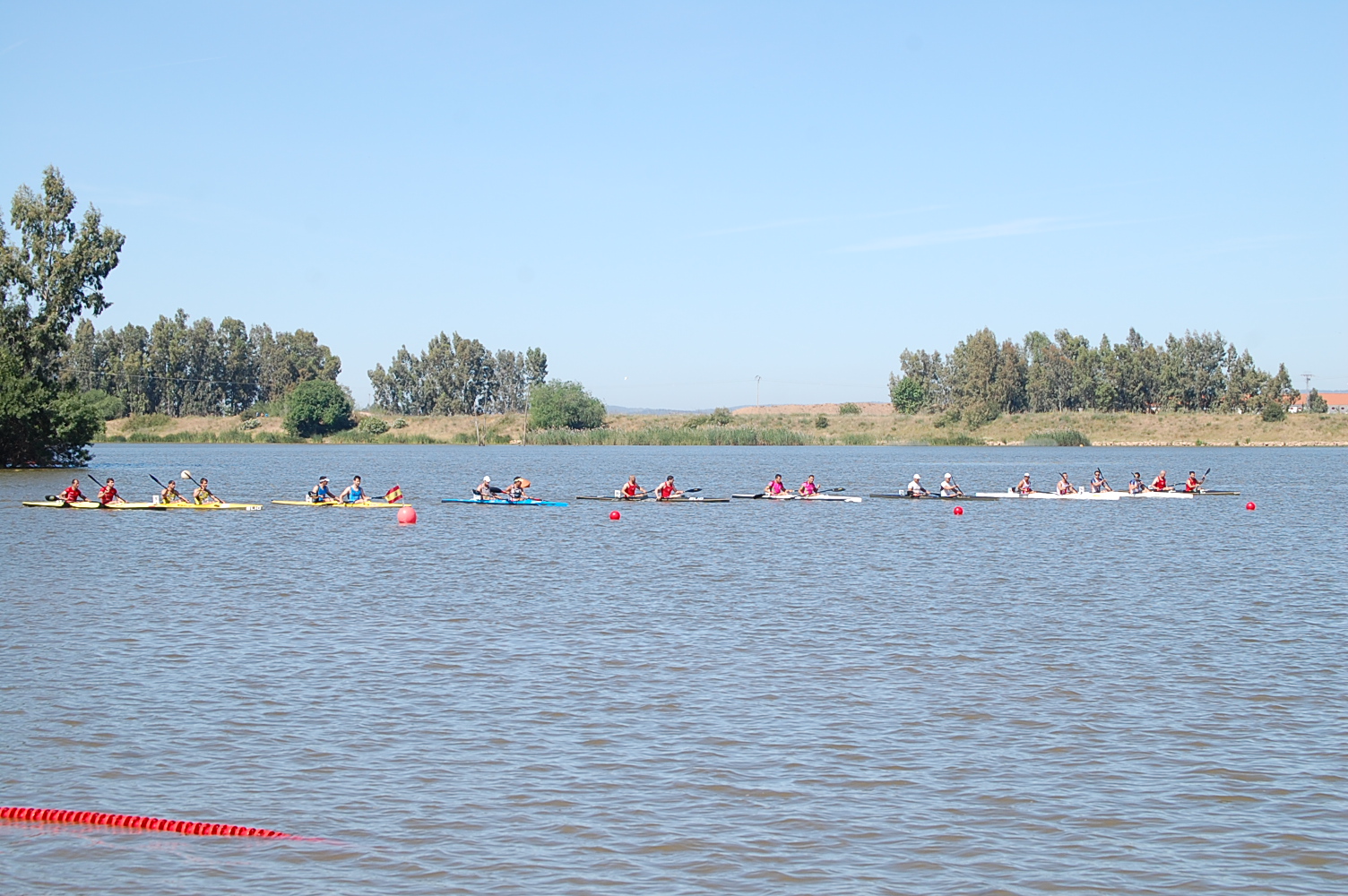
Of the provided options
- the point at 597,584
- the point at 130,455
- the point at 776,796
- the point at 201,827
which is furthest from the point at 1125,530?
the point at 130,455

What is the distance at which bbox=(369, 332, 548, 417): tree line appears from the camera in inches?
5448

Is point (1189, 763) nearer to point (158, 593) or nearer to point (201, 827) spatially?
point (201, 827)

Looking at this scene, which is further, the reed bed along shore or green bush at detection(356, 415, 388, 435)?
green bush at detection(356, 415, 388, 435)

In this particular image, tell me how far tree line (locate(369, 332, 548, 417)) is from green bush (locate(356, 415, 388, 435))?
627 inches

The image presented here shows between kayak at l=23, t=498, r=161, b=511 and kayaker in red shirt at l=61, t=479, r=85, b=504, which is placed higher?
kayaker in red shirt at l=61, t=479, r=85, b=504

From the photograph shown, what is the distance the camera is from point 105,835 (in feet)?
27.5

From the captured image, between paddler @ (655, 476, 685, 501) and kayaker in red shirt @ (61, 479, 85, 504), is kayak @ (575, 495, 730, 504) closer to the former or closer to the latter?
paddler @ (655, 476, 685, 501)

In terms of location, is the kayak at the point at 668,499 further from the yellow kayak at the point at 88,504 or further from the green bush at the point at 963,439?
the green bush at the point at 963,439

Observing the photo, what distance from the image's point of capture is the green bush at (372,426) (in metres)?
121

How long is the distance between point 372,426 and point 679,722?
113 metres

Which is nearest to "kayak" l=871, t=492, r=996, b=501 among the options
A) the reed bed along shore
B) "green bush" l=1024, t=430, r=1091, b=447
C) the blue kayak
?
the blue kayak

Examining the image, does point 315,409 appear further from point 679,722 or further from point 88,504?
point 679,722

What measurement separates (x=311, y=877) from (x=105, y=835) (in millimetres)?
1771

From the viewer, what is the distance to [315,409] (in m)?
119
